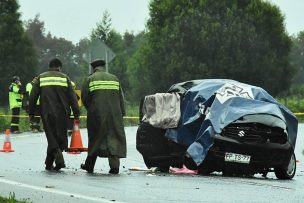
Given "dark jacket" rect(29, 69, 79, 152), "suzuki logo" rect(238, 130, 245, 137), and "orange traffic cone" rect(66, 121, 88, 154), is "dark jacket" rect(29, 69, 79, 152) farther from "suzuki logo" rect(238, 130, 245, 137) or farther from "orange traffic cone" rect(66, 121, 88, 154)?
"suzuki logo" rect(238, 130, 245, 137)

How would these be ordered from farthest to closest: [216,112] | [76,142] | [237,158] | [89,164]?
[76,142] < [89,164] < [216,112] < [237,158]

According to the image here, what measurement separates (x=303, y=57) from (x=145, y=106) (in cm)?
13699

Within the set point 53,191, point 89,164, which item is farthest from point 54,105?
point 53,191

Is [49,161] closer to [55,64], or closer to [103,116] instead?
[103,116]

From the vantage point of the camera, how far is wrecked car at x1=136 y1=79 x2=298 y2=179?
14.1m

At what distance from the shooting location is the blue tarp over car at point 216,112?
562 inches

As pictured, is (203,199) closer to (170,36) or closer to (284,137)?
(284,137)

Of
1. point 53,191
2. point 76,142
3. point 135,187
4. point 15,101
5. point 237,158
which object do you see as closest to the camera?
point 53,191

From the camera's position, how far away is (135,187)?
11766 mm

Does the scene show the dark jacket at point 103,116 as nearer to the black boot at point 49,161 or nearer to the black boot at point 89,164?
the black boot at point 89,164

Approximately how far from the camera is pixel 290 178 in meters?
14.7

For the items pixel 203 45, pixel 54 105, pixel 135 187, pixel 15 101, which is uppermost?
pixel 203 45

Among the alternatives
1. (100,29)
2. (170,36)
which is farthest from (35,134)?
(100,29)

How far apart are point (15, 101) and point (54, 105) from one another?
16.8m
